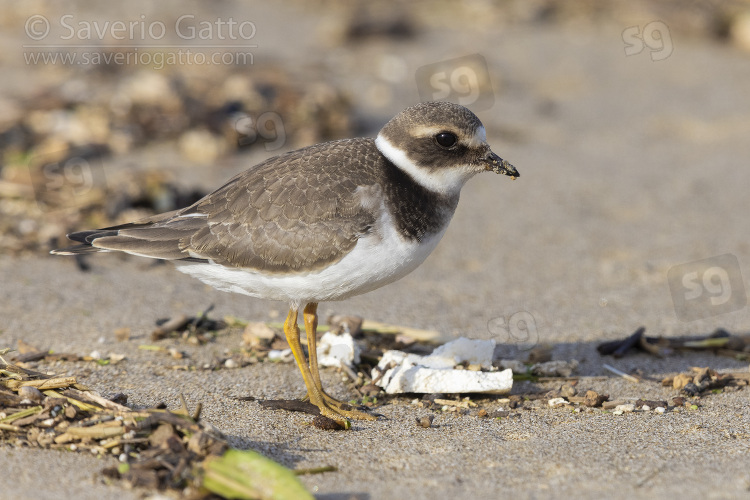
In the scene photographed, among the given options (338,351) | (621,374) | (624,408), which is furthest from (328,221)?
(621,374)

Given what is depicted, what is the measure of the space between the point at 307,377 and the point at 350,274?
0.68 meters

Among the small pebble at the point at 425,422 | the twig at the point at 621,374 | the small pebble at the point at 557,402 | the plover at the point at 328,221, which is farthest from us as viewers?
the twig at the point at 621,374

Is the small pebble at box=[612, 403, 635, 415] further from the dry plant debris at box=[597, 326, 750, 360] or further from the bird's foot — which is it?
the bird's foot

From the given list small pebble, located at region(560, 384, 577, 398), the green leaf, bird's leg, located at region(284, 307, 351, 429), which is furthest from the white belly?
the green leaf

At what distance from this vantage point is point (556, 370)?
4961 millimetres

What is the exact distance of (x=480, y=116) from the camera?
9.59m

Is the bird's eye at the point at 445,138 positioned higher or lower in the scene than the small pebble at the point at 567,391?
higher

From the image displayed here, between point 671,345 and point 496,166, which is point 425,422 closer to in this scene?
point 496,166

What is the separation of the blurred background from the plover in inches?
58.4

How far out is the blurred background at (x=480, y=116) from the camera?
22.0ft

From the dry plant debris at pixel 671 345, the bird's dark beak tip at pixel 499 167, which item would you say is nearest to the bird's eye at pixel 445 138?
the bird's dark beak tip at pixel 499 167

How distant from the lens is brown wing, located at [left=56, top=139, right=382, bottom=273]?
4305 mm

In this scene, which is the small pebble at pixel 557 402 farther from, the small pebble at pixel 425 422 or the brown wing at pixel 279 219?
the brown wing at pixel 279 219

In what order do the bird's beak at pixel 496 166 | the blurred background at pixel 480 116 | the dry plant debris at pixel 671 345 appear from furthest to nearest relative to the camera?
the blurred background at pixel 480 116, the dry plant debris at pixel 671 345, the bird's beak at pixel 496 166
